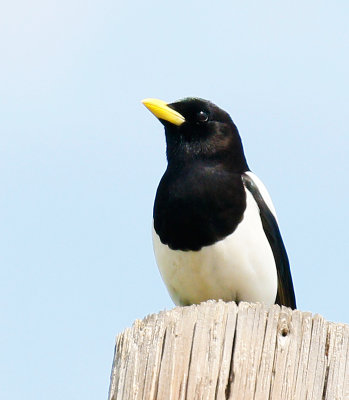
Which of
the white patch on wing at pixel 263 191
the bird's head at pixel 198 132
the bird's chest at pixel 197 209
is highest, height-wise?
the bird's head at pixel 198 132

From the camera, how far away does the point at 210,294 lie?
610 cm

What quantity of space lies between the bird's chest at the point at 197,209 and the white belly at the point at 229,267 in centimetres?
6

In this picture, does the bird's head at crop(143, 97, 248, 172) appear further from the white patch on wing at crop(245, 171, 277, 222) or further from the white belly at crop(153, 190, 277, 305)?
the white belly at crop(153, 190, 277, 305)

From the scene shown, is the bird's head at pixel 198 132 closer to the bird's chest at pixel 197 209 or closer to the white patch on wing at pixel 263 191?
the white patch on wing at pixel 263 191

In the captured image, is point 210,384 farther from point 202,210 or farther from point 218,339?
point 202,210

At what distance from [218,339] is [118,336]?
1.58 feet

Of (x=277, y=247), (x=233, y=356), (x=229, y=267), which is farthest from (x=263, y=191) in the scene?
(x=233, y=356)

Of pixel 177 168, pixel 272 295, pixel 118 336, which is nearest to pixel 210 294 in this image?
pixel 272 295

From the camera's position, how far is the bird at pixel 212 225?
592cm

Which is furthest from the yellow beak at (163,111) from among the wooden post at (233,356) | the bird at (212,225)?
the wooden post at (233,356)

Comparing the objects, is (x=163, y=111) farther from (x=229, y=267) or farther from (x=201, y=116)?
(x=229, y=267)

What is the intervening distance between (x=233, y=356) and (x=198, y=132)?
3.09m

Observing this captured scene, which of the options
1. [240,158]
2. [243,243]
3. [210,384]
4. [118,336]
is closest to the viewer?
[210,384]

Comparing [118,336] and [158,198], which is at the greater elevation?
[158,198]
